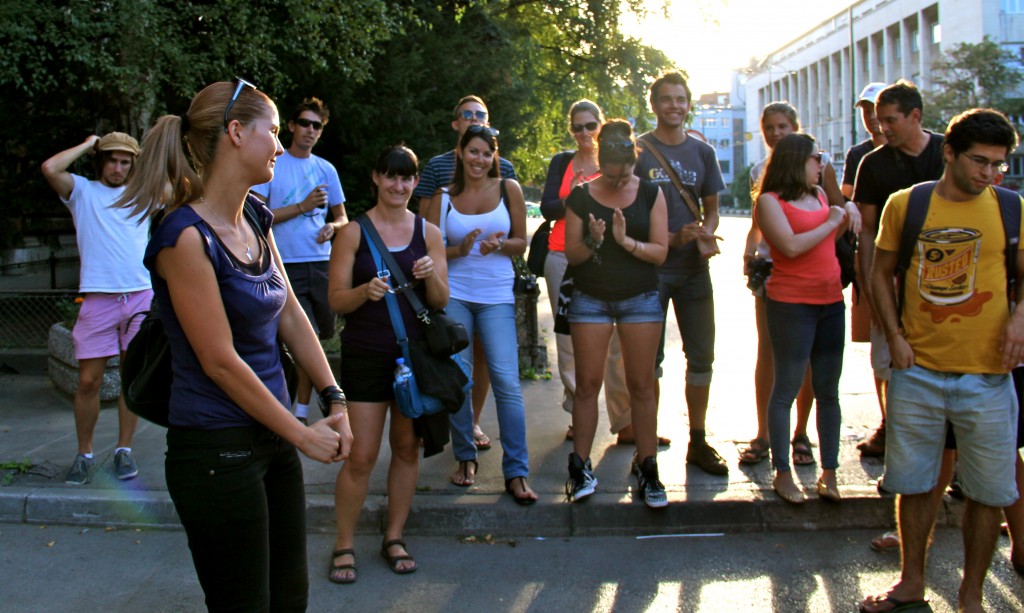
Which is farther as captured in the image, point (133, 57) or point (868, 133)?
point (133, 57)

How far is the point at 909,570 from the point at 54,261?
10964 mm

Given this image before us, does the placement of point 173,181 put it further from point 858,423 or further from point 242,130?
point 858,423

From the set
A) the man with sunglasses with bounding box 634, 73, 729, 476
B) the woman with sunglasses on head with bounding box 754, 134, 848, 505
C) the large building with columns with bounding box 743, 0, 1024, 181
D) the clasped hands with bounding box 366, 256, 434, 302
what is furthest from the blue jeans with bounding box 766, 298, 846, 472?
the large building with columns with bounding box 743, 0, 1024, 181

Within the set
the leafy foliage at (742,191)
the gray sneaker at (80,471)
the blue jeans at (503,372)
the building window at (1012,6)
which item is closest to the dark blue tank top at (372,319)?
the blue jeans at (503,372)

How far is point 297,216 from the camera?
5.90m

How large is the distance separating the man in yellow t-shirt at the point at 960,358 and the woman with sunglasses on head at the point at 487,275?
1.96 meters

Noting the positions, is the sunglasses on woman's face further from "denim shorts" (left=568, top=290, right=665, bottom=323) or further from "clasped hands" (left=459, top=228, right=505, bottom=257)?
"denim shorts" (left=568, top=290, right=665, bottom=323)

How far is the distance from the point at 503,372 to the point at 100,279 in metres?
2.53

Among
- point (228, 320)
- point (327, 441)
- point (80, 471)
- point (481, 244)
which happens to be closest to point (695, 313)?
point (481, 244)

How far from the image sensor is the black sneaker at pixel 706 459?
528cm

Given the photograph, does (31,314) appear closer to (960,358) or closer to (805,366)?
(805,366)

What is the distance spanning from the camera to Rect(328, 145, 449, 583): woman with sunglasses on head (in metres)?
4.29

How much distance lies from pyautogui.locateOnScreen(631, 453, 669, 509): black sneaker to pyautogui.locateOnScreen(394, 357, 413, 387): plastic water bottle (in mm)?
1463

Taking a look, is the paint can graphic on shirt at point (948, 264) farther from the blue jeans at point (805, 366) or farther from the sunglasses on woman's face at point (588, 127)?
the sunglasses on woman's face at point (588, 127)
